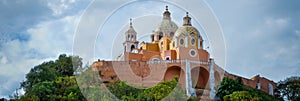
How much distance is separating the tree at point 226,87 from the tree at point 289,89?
8.25 metres

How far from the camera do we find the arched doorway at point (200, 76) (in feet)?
118

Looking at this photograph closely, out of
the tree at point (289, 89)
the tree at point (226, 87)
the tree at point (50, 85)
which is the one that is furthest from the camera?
the tree at point (289, 89)

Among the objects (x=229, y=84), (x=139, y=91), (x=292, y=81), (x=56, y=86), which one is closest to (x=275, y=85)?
(x=292, y=81)

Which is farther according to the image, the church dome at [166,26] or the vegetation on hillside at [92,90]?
the church dome at [166,26]

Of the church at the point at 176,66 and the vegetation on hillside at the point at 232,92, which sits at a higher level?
the church at the point at 176,66

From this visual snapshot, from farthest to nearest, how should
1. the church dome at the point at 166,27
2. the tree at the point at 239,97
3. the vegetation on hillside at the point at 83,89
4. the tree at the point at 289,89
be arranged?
the church dome at the point at 166,27
the tree at the point at 289,89
the tree at the point at 239,97
the vegetation on hillside at the point at 83,89

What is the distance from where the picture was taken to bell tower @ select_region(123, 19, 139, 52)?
41.6 m

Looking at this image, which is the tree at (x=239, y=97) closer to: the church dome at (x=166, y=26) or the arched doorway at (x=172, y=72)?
the arched doorway at (x=172, y=72)

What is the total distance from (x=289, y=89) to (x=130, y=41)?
1562cm

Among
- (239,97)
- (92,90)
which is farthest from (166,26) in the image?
(92,90)

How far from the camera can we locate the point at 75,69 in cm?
3753

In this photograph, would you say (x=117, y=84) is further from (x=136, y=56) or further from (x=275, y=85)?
(x=275, y=85)

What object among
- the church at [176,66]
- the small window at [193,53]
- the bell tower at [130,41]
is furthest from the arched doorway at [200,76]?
the bell tower at [130,41]

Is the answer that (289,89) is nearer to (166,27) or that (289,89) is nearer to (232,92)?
(232,92)
